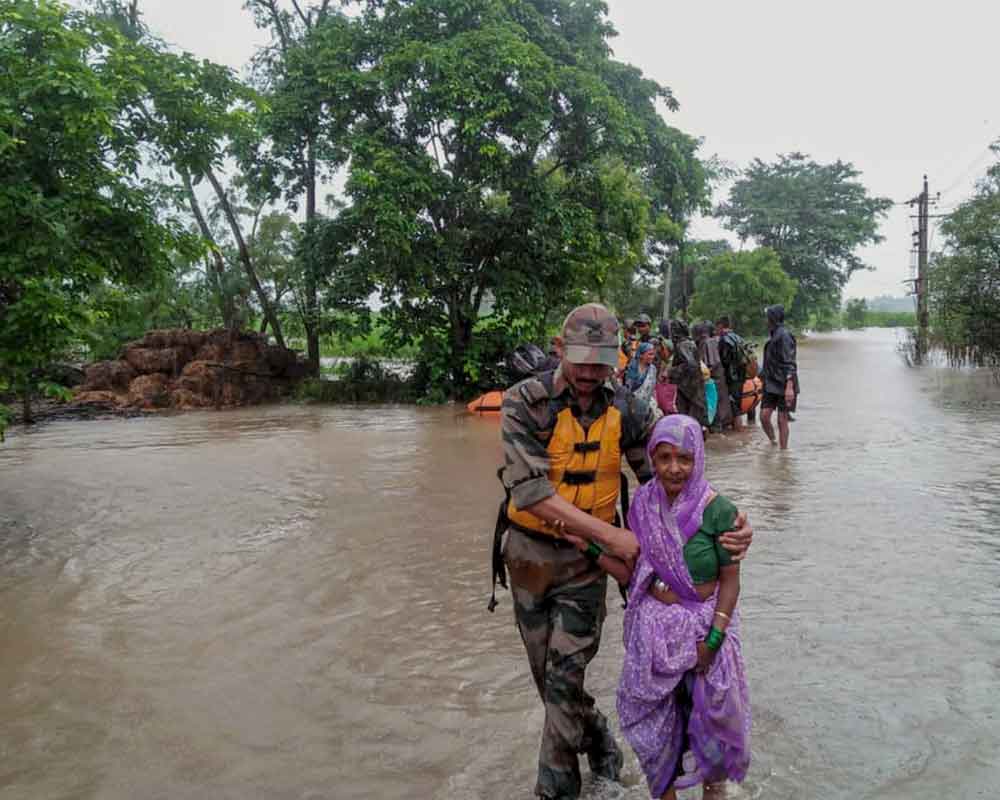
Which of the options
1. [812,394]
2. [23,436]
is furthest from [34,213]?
[812,394]

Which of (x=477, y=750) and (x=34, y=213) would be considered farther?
(x=34, y=213)

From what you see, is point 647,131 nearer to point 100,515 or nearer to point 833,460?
point 833,460

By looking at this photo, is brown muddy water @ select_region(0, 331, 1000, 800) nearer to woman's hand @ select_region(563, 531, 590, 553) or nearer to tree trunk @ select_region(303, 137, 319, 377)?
woman's hand @ select_region(563, 531, 590, 553)

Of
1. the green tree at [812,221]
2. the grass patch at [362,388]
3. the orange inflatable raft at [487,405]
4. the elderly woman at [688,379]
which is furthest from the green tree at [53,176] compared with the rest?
the green tree at [812,221]

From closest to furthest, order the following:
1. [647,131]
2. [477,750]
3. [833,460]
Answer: [477,750] < [833,460] < [647,131]

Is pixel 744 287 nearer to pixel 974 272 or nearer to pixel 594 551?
pixel 974 272

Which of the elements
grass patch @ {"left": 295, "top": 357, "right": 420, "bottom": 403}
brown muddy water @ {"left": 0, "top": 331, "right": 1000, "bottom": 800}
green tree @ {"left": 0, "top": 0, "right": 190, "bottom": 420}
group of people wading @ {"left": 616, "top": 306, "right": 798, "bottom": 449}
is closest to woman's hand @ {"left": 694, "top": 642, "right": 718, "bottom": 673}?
brown muddy water @ {"left": 0, "top": 331, "right": 1000, "bottom": 800}

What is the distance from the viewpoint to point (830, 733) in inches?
142

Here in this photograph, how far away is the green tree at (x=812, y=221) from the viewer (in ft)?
189

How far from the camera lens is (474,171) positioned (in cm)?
1816

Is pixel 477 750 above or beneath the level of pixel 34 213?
beneath

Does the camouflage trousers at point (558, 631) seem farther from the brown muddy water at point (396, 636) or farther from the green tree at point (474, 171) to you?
the green tree at point (474, 171)

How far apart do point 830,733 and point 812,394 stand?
16320 mm

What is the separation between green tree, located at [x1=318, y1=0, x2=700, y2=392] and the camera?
16547 mm
